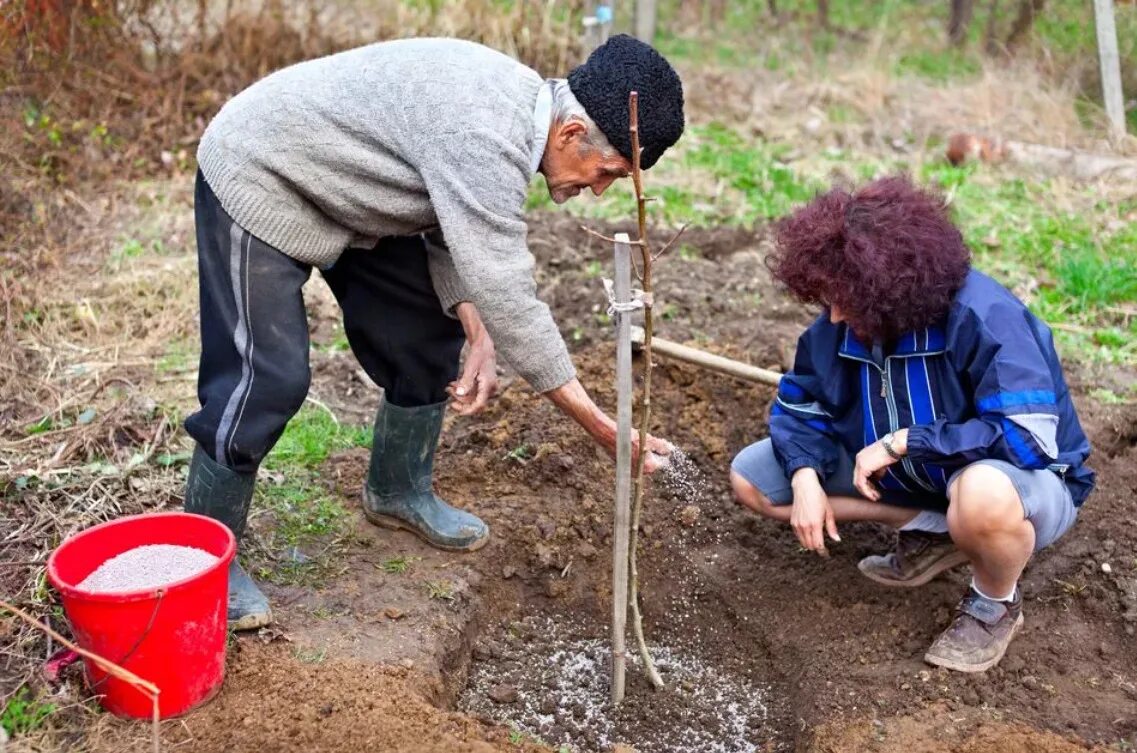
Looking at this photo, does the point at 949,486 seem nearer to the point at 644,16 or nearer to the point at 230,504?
the point at 230,504

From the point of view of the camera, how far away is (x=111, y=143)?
6.77 metres

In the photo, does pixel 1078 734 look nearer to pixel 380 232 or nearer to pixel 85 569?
pixel 380 232

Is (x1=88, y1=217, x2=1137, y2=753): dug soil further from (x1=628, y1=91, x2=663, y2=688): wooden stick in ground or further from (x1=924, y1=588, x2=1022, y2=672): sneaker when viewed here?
(x1=628, y1=91, x2=663, y2=688): wooden stick in ground

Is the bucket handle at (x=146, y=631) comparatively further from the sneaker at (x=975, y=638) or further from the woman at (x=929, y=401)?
the sneaker at (x=975, y=638)

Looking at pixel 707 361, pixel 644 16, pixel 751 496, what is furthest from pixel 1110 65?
pixel 751 496

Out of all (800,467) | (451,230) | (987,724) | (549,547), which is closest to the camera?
(451,230)

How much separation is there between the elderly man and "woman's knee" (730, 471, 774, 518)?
69 cm

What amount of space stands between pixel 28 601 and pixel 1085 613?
2880 millimetres

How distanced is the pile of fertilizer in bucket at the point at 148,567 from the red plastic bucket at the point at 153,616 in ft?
0.12

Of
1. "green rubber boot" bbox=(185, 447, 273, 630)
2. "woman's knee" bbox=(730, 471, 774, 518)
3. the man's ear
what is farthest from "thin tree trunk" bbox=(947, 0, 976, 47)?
"green rubber boot" bbox=(185, 447, 273, 630)

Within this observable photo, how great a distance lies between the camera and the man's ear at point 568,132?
255cm

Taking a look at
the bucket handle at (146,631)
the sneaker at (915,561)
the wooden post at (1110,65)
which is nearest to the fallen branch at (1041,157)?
the wooden post at (1110,65)

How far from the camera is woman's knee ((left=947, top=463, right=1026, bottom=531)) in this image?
2.83 m

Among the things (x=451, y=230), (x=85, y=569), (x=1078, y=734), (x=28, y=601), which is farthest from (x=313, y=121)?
(x=1078, y=734)
